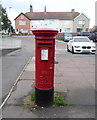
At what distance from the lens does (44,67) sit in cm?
371

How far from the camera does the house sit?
195 ft

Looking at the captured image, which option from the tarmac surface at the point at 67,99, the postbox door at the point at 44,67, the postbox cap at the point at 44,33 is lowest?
the tarmac surface at the point at 67,99

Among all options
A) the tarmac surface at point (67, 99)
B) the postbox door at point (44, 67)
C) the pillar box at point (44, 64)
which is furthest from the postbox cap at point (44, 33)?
the tarmac surface at point (67, 99)

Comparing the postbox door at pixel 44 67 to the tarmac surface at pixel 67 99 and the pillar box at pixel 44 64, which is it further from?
the tarmac surface at pixel 67 99

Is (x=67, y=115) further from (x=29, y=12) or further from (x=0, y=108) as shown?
(x=29, y=12)

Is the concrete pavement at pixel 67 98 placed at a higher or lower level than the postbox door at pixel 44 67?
lower

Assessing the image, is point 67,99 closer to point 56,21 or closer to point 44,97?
point 44,97

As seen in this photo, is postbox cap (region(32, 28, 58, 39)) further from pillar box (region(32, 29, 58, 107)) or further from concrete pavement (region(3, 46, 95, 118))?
concrete pavement (region(3, 46, 95, 118))

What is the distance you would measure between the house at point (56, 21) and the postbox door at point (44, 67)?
183 ft

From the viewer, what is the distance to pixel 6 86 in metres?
5.14

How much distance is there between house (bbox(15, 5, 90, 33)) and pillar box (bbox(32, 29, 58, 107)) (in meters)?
55.6

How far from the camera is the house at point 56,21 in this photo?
Result: 59406 millimetres

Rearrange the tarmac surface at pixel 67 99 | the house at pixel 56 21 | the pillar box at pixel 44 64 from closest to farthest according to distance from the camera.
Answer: the tarmac surface at pixel 67 99 < the pillar box at pixel 44 64 < the house at pixel 56 21

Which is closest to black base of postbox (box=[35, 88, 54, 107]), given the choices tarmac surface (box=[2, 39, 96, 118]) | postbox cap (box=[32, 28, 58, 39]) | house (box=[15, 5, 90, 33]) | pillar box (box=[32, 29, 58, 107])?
pillar box (box=[32, 29, 58, 107])
